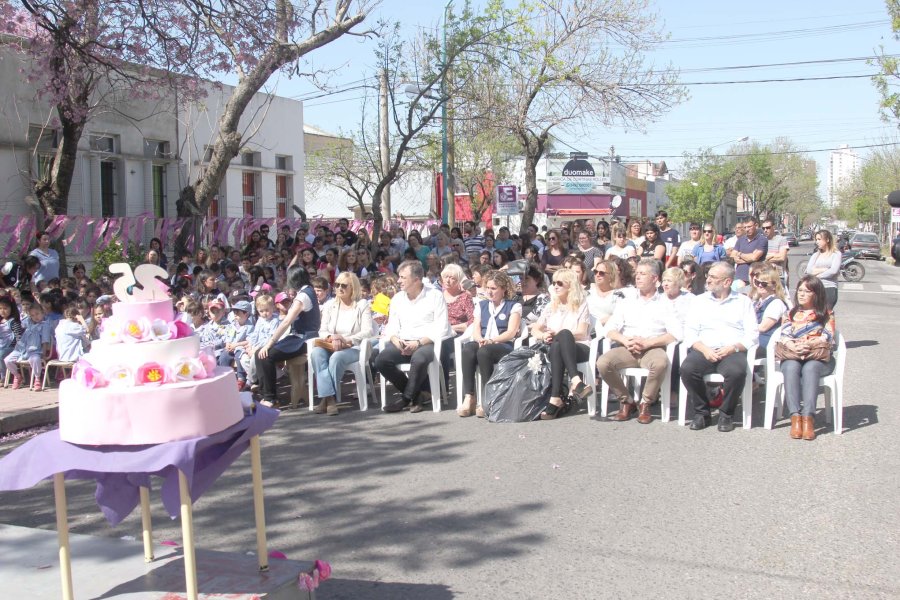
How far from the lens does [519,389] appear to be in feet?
26.9

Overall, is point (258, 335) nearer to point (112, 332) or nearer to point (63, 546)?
point (112, 332)

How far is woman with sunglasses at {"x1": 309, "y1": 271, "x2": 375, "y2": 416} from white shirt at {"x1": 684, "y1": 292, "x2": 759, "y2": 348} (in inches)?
135

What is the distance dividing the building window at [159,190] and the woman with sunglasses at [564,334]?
15.5 metres

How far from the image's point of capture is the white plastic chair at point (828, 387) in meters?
7.32

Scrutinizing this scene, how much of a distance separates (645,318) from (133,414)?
5598mm

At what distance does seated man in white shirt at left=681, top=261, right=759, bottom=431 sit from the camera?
7555mm

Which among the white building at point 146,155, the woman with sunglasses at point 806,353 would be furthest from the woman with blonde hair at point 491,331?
the white building at point 146,155

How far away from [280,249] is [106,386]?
1247 cm

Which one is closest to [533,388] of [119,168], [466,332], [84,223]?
[466,332]

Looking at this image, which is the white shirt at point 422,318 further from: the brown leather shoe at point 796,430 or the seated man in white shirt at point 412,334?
the brown leather shoe at point 796,430

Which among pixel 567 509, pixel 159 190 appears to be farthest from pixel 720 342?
pixel 159 190

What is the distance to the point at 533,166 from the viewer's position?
23.9 metres

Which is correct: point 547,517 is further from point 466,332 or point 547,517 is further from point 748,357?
point 466,332

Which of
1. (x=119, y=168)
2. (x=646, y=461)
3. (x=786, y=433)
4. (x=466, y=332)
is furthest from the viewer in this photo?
(x=119, y=168)
